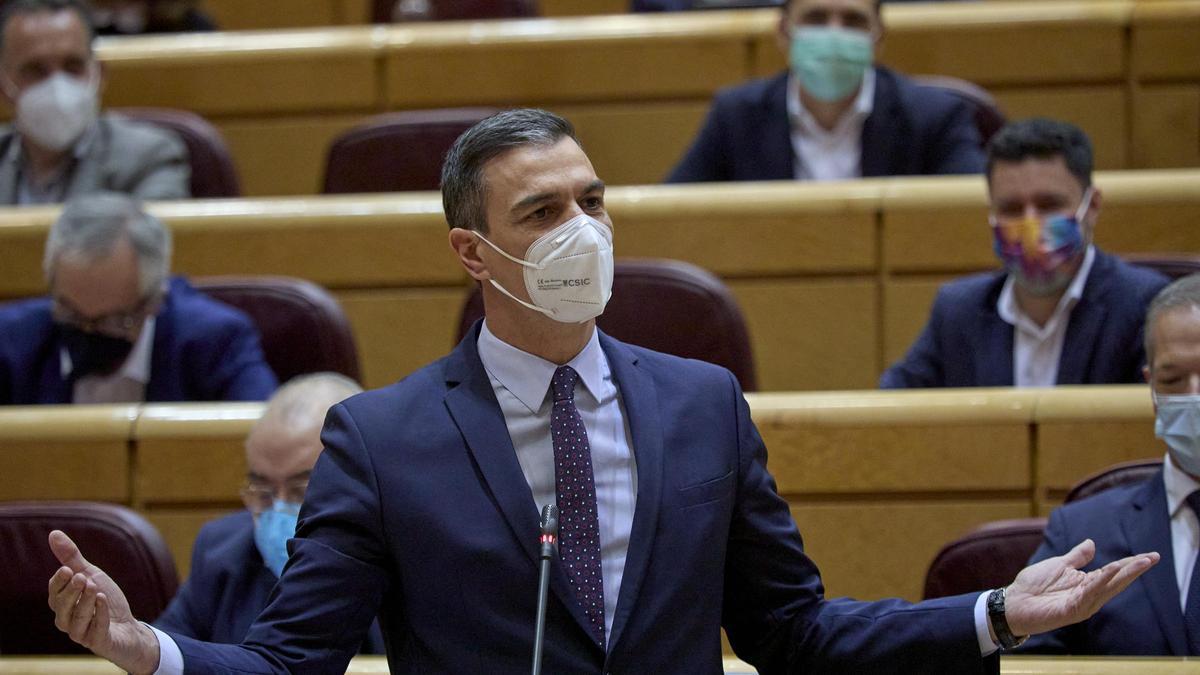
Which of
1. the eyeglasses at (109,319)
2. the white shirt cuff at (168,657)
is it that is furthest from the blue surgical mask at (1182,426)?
the eyeglasses at (109,319)

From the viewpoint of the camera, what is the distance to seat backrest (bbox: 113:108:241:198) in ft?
10.1

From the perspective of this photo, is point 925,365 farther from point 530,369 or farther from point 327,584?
point 327,584

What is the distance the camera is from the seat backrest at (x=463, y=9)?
3.58 metres

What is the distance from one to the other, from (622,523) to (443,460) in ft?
0.47

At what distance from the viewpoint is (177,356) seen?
7.99ft

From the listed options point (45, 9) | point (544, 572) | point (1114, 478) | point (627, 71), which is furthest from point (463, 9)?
point (544, 572)

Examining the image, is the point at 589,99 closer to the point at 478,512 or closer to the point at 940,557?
the point at 940,557

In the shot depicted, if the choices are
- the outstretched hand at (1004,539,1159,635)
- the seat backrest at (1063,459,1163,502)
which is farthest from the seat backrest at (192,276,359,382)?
the outstretched hand at (1004,539,1159,635)

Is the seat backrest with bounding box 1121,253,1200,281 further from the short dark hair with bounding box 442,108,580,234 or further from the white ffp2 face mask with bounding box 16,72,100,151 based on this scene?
the white ffp2 face mask with bounding box 16,72,100,151

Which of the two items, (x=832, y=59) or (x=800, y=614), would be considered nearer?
(x=800, y=614)

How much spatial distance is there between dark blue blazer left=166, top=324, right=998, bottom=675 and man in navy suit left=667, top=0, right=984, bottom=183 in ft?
5.53

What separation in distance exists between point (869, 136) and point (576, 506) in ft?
5.90

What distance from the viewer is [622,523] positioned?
1238 millimetres

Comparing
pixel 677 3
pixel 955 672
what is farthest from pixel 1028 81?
pixel 955 672
